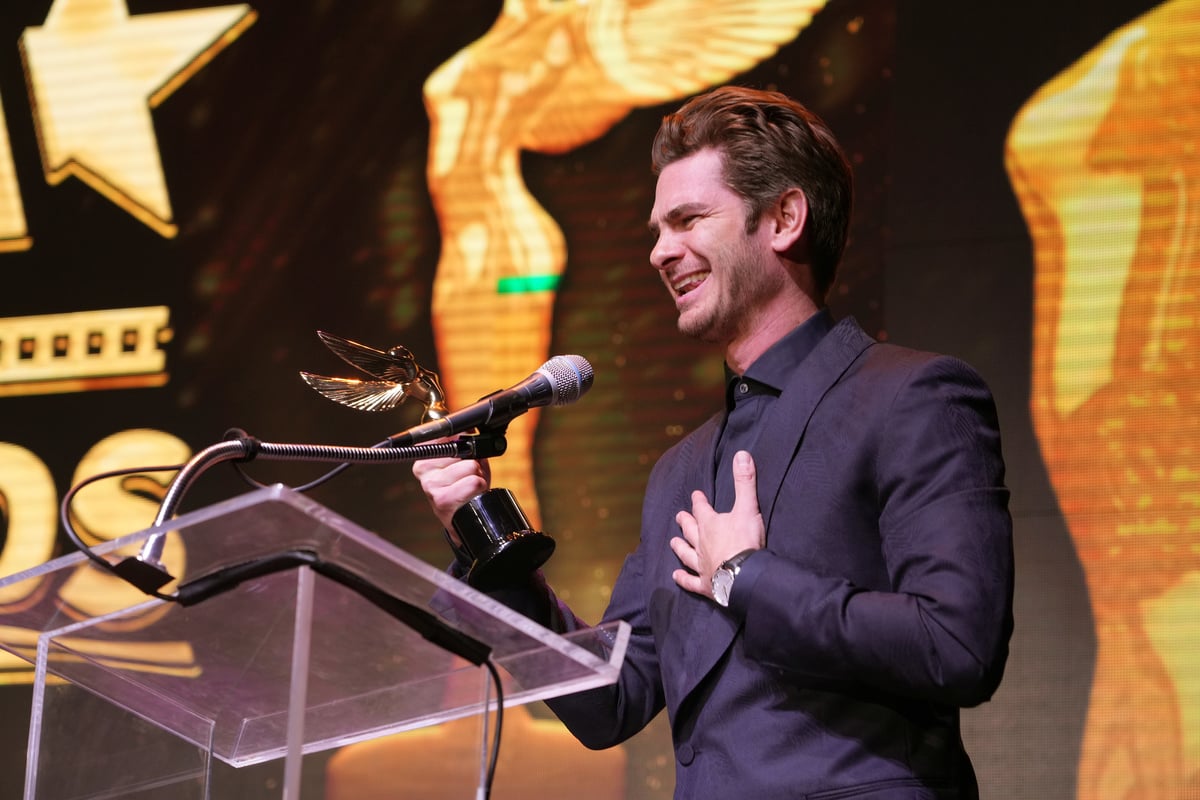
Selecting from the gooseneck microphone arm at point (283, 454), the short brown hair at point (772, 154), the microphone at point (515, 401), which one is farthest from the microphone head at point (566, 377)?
the short brown hair at point (772, 154)

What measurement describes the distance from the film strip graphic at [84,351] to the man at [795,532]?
1.96m

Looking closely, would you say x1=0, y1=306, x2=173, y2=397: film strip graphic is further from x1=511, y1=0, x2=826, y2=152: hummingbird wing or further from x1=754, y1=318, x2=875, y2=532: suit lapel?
x1=754, y1=318, x2=875, y2=532: suit lapel

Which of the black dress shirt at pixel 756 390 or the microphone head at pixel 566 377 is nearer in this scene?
the microphone head at pixel 566 377

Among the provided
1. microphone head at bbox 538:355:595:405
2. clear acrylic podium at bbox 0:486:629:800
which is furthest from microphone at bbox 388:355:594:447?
clear acrylic podium at bbox 0:486:629:800

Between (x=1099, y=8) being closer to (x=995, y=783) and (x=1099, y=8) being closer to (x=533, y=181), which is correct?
(x=533, y=181)

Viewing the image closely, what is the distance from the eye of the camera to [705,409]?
123 inches

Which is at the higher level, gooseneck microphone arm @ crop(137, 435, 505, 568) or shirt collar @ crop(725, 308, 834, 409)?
gooseneck microphone arm @ crop(137, 435, 505, 568)

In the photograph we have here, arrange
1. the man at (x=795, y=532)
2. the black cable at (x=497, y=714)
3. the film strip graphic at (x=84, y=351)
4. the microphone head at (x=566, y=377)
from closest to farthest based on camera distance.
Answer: the black cable at (x=497, y=714)
the man at (x=795, y=532)
the microphone head at (x=566, y=377)
the film strip graphic at (x=84, y=351)

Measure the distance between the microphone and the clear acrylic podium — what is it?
25 centimetres

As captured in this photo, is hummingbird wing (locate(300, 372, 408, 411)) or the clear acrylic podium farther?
hummingbird wing (locate(300, 372, 408, 411))

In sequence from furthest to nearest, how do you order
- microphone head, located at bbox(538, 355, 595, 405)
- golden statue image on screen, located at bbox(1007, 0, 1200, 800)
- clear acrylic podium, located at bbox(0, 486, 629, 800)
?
golden statue image on screen, located at bbox(1007, 0, 1200, 800) → microphone head, located at bbox(538, 355, 595, 405) → clear acrylic podium, located at bbox(0, 486, 629, 800)

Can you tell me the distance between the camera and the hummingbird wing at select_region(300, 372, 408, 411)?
1699 mm

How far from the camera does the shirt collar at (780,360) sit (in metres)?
1.90

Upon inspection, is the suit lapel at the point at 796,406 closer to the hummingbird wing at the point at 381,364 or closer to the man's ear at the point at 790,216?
the man's ear at the point at 790,216
